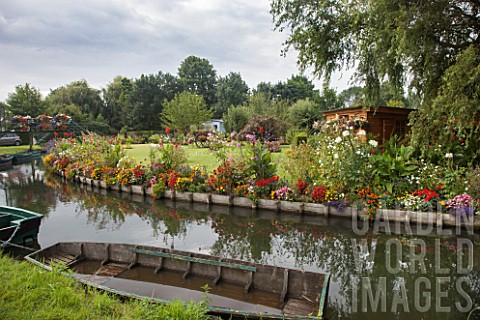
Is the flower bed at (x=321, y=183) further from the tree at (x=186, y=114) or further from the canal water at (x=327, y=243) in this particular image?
the tree at (x=186, y=114)

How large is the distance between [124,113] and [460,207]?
4840 centimetres

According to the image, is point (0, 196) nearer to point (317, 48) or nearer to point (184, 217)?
point (184, 217)

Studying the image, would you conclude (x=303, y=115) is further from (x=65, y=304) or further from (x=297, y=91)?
(x=297, y=91)

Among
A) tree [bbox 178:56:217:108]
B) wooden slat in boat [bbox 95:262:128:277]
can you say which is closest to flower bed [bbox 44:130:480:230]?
wooden slat in boat [bbox 95:262:128:277]

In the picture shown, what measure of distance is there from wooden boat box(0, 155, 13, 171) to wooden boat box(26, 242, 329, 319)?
56.5ft

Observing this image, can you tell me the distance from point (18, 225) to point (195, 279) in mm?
4020

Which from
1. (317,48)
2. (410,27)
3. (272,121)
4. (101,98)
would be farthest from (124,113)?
(410,27)

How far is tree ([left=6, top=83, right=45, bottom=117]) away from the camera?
3638 centimetres

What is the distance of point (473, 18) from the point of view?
8.00 m

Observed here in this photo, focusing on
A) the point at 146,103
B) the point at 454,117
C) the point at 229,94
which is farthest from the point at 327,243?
the point at 229,94

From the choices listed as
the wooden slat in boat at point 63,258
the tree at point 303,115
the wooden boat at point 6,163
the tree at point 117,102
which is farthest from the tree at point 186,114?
the wooden slat in boat at point 63,258

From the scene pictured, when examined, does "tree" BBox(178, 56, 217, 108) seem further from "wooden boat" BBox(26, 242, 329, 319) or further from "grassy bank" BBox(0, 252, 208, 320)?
"grassy bank" BBox(0, 252, 208, 320)

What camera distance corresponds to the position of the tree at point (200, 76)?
5984cm

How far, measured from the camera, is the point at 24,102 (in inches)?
1411
